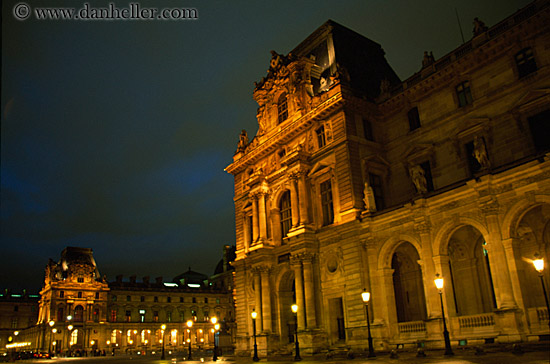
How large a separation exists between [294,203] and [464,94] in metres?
14.1

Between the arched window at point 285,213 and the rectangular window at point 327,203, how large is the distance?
381 centimetres

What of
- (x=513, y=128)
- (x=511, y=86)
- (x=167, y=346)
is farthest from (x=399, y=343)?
(x=167, y=346)

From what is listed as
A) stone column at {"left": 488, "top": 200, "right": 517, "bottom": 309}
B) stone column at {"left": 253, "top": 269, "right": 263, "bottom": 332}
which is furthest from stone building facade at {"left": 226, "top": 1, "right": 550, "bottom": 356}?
stone column at {"left": 253, "top": 269, "right": 263, "bottom": 332}

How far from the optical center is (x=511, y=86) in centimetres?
2855

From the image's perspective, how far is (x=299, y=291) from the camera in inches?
1374

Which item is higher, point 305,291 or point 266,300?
point 305,291

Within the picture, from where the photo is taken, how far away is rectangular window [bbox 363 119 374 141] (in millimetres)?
36219

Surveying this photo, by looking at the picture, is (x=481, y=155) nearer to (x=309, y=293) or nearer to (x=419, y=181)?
(x=419, y=181)

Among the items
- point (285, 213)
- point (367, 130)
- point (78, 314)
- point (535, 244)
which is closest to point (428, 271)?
point (535, 244)

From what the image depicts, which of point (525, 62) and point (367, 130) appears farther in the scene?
point (367, 130)

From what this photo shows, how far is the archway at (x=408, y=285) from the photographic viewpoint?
3256 centimetres

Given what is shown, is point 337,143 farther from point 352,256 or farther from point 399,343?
point 399,343

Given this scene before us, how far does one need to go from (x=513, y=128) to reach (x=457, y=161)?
3.96 meters

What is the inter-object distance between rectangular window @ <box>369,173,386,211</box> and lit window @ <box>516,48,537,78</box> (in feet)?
37.5
